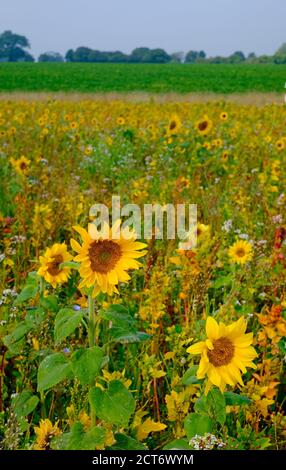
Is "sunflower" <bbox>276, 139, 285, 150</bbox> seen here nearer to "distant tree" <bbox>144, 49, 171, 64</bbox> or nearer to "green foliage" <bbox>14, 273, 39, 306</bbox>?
"green foliage" <bbox>14, 273, 39, 306</bbox>

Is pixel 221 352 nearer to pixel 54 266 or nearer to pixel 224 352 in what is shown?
pixel 224 352

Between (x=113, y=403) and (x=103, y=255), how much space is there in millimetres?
380

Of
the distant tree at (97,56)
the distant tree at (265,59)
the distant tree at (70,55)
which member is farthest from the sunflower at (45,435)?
the distant tree at (70,55)

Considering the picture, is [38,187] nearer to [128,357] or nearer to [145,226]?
[145,226]

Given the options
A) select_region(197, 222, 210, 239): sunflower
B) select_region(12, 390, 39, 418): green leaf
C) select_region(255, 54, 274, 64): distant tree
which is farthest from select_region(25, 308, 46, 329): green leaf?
select_region(255, 54, 274, 64): distant tree

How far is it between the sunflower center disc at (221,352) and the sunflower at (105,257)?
0.94 ft

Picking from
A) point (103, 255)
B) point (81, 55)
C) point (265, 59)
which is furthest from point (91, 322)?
point (81, 55)

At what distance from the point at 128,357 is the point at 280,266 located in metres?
1.01

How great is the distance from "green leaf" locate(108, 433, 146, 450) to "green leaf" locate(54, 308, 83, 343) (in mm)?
353

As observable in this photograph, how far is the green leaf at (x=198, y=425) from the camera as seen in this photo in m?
1.48

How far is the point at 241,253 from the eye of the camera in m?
2.74

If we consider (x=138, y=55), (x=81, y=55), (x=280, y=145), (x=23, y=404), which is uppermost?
(x=81, y=55)

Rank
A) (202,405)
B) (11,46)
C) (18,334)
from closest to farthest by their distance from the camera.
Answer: (202,405)
(18,334)
(11,46)

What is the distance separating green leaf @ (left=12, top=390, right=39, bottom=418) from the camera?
5.78ft
